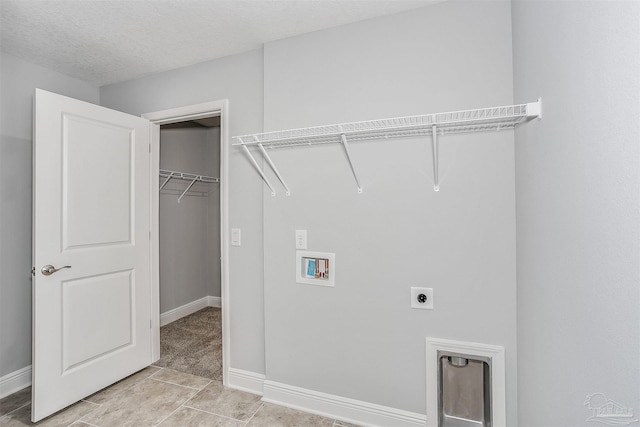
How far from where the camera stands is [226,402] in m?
2.09

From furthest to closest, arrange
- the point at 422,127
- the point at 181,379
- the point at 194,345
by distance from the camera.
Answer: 1. the point at 194,345
2. the point at 181,379
3. the point at 422,127

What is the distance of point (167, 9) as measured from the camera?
174 cm

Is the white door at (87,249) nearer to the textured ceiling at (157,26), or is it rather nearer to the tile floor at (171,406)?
the tile floor at (171,406)

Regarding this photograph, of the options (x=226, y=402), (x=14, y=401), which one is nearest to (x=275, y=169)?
(x=226, y=402)

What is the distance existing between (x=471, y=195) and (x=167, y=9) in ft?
6.48

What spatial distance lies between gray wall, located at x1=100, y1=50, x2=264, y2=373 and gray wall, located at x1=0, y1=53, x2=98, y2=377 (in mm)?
1307

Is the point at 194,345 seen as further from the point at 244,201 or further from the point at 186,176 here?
the point at 186,176

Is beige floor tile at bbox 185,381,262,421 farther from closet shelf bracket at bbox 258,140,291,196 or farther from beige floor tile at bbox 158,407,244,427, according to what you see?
closet shelf bracket at bbox 258,140,291,196

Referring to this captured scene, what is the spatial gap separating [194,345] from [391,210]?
2.42 m

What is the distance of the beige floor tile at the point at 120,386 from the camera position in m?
2.15

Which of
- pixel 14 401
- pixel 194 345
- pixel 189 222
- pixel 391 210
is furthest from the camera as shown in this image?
pixel 189 222

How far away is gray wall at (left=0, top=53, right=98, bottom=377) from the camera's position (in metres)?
2.21

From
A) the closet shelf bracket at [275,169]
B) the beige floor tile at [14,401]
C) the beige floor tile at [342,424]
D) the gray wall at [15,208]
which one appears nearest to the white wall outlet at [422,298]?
the beige floor tile at [342,424]

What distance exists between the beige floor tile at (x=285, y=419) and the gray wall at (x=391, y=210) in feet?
0.60
